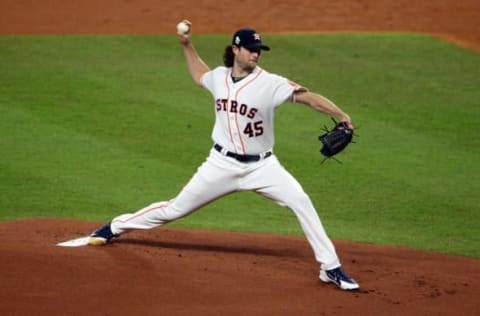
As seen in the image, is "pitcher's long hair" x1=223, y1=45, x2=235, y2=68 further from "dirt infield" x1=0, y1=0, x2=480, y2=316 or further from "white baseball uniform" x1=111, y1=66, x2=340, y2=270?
"dirt infield" x1=0, y1=0, x2=480, y2=316

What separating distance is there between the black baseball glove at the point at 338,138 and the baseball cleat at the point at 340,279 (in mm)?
875

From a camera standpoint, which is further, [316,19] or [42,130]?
[316,19]

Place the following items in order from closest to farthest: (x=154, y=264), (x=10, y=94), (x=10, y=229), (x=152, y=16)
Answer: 1. (x=154, y=264)
2. (x=10, y=229)
3. (x=10, y=94)
4. (x=152, y=16)

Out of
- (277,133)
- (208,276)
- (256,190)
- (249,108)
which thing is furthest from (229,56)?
(277,133)

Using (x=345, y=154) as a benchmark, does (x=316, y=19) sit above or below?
above

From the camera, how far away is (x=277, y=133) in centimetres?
1350

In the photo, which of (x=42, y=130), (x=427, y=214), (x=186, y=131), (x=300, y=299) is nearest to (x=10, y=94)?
(x=42, y=130)

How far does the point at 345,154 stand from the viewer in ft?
42.6

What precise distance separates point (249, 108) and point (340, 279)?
1433 mm

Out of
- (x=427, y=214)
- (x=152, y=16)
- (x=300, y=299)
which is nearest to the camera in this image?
(x=300, y=299)

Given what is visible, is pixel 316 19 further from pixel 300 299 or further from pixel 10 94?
pixel 300 299

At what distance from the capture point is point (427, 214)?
432 inches

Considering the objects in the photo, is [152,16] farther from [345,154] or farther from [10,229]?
[10,229]

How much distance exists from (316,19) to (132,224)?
36.3 feet
